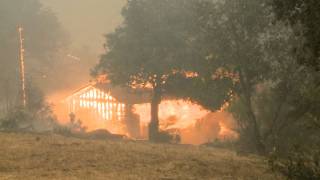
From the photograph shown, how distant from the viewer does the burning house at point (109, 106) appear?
193 ft

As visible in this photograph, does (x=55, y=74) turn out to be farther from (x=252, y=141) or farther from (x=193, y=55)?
(x=252, y=141)

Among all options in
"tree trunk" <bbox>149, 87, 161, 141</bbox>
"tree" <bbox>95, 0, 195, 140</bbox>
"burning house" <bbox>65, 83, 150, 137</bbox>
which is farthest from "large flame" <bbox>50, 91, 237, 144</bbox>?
"tree" <bbox>95, 0, 195, 140</bbox>

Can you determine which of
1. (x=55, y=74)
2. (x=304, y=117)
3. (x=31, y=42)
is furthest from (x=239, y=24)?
(x=55, y=74)

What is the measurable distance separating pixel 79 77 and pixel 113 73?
64.4 meters

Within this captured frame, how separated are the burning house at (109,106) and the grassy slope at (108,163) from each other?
32.8m

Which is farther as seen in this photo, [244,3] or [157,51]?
[157,51]

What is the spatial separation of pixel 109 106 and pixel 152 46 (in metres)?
22.9

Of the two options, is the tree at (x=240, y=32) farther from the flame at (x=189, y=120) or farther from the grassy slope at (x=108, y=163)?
the flame at (x=189, y=120)

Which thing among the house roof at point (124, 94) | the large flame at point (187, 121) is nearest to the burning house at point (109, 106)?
the house roof at point (124, 94)

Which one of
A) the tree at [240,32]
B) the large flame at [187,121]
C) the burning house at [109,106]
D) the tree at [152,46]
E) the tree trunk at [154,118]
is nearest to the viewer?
the tree at [240,32]

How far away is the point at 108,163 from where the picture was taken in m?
18.9

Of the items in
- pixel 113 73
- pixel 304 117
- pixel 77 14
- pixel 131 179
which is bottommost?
pixel 131 179

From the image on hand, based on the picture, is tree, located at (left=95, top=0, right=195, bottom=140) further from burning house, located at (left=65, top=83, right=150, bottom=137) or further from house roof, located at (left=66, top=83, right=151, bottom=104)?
burning house, located at (left=65, top=83, right=150, bottom=137)

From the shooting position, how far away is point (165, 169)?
59.1ft
